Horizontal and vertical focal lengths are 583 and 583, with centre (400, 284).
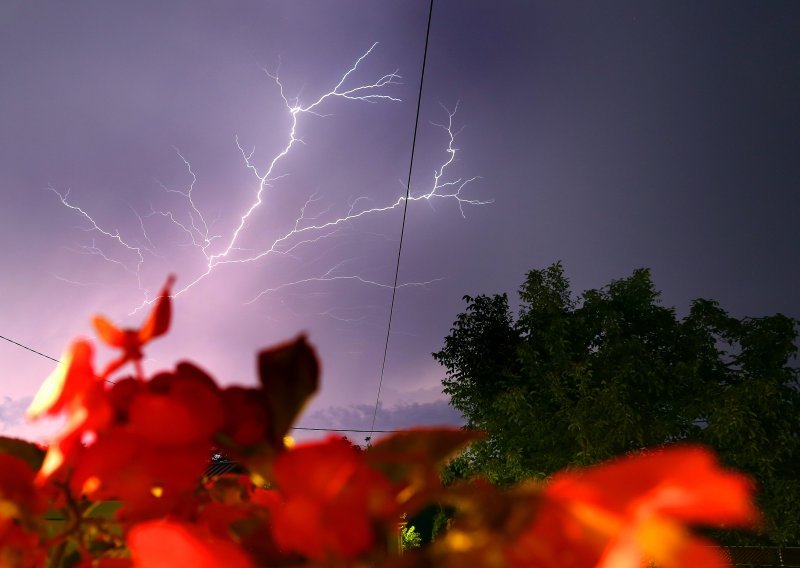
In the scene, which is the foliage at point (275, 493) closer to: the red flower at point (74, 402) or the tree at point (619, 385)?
the red flower at point (74, 402)

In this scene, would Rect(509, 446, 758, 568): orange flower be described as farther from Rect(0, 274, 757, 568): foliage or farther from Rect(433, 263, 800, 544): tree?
Rect(433, 263, 800, 544): tree

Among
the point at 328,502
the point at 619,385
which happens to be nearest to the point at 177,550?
the point at 328,502

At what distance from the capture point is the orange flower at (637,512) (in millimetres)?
146

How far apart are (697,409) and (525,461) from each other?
12.2 feet

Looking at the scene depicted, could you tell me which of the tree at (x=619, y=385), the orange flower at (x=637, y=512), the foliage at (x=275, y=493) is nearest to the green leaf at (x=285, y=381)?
the foliage at (x=275, y=493)

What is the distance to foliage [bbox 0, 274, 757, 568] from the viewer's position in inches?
6.3

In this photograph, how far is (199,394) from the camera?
240mm

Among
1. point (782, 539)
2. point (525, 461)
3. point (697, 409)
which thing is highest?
point (697, 409)

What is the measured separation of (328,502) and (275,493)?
104mm

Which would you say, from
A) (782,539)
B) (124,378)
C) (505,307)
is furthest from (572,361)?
(124,378)

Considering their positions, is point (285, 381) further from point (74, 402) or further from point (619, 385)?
point (619, 385)

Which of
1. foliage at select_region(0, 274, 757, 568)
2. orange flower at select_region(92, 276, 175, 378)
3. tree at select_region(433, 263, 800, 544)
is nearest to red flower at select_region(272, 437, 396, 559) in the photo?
foliage at select_region(0, 274, 757, 568)

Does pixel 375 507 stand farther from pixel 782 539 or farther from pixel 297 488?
pixel 782 539

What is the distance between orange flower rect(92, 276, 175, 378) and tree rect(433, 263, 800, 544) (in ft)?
38.3
